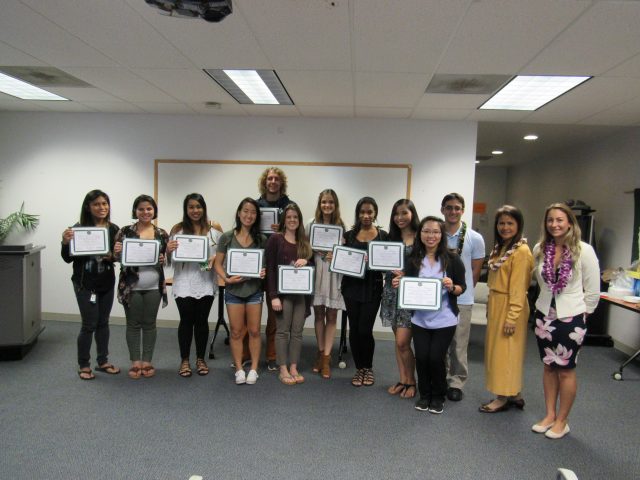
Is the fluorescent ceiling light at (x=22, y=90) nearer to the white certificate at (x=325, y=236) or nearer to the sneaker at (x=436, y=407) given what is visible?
the white certificate at (x=325, y=236)

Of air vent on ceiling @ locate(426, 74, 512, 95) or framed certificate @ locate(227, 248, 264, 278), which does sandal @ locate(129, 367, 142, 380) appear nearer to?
framed certificate @ locate(227, 248, 264, 278)

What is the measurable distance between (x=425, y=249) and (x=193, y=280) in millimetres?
1817

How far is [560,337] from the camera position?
2.44 metres

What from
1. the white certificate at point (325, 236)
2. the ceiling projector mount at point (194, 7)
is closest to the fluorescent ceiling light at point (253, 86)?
the ceiling projector mount at point (194, 7)

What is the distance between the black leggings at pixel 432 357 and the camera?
8.86 feet

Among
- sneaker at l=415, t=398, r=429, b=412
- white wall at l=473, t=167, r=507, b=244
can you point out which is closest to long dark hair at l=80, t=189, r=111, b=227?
sneaker at l=415, t=398, r=429, b=412

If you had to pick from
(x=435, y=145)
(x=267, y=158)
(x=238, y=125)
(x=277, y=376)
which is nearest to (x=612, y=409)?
(x=277, y=376)

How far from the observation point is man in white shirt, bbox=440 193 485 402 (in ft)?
9.75

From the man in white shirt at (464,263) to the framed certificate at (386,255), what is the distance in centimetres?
41

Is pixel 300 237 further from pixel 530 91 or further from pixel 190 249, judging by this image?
pixel 530 91

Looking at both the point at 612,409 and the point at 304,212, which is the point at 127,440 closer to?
the point at 304,212

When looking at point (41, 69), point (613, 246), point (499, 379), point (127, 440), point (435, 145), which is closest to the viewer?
point (127, 440)

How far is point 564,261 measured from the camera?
2.43 meters

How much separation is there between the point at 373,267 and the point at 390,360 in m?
1.45
